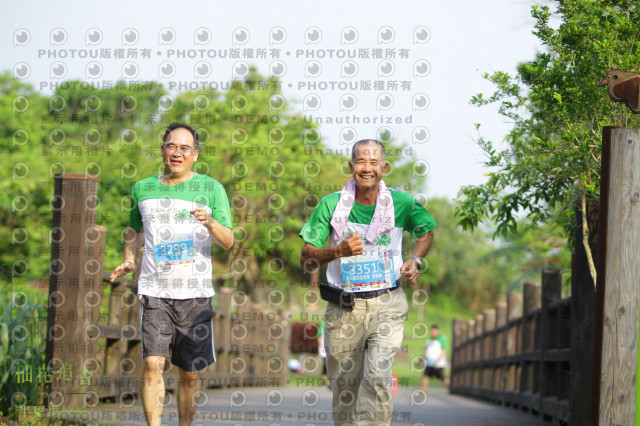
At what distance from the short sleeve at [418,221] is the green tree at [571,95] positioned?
155 centimetres

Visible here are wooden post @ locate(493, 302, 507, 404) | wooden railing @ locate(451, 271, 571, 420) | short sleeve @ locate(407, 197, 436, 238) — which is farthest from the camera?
wooden post @ locate(493, 302, 507, 404)

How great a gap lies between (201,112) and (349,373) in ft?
51.2

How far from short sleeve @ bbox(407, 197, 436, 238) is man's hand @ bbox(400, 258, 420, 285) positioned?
27 centimetres

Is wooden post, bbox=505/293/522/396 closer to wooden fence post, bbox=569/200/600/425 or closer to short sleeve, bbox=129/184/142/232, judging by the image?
wooden fence post, bbox=569/200/600/425

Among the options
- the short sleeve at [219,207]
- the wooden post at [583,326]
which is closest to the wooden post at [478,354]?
the wooden post at [583,326]

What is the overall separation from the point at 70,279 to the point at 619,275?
4.30 m

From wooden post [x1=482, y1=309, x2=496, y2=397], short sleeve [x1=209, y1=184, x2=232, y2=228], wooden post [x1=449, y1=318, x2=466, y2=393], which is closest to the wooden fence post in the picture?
short sleeve [x1=209, y1=184, x2=232, y2=228]

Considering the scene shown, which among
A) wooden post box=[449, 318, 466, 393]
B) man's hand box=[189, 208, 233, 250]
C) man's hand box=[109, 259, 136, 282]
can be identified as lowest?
wooden post box=[449, 318, 466, 393]

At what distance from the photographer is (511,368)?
49.3ft

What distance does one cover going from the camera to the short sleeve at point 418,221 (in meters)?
5.65

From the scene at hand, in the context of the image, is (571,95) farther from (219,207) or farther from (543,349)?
(543,349)

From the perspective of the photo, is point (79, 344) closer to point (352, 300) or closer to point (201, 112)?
point (352, 300)

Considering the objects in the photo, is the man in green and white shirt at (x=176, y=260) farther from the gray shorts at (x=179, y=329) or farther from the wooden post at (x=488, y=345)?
the wooden post at (x=488, y=345)

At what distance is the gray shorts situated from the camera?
574 centimetres
